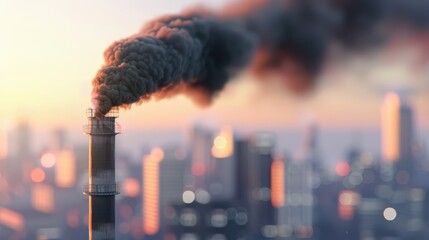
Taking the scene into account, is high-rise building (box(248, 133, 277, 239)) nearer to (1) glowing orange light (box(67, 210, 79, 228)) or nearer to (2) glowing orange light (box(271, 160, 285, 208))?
(2) glowing orange light (box(271, 160, 285, 208))

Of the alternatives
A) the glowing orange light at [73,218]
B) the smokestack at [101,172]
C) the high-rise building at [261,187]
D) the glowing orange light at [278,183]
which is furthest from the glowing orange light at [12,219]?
the smokestack at [101,172]

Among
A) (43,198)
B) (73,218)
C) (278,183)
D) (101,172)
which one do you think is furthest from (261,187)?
(101,172)

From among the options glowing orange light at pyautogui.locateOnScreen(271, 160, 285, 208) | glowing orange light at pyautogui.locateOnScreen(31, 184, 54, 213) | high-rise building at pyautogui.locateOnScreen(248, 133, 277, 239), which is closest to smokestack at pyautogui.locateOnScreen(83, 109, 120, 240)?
high-rise building at pyautogui.locateOnScreen(248, 133, 277, 239)

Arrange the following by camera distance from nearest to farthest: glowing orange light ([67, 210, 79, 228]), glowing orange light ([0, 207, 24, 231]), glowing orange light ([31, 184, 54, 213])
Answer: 1. glowing orange light ([0, 207, 24, 231])
2. glowing orange light ([67, 210, 79, 228])
3. glowing orange light ([31, 184, 54, 213])

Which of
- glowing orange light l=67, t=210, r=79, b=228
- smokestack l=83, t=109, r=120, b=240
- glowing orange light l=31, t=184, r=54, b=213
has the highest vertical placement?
smokestack l=83, t=109, r=120, b=240

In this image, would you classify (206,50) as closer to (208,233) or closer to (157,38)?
(157,38)
